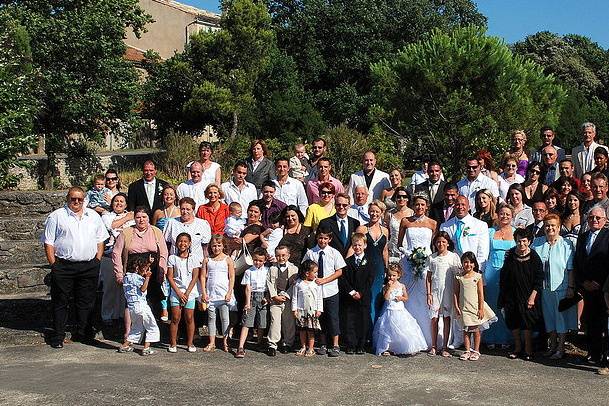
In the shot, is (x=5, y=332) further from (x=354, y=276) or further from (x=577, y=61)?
(x=577, y=61)

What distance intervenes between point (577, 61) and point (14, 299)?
5681cm

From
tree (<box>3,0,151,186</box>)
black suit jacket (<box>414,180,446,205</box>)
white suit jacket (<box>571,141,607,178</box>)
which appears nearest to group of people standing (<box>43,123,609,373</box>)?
black suit jacket (<box>414,180,446,205</box>)

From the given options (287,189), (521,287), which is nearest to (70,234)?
(287,189)

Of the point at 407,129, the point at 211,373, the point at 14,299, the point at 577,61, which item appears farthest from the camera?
the point at 577,61

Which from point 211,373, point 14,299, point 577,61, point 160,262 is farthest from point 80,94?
point 577,61

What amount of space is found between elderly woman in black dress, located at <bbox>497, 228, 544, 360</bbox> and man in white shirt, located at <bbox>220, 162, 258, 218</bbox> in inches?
134

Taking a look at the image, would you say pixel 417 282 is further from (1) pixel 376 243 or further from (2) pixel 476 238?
(2) pixel 476 238

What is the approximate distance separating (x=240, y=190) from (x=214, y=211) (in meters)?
0.73

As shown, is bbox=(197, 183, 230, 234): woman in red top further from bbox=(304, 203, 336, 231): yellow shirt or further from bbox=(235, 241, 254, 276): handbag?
bbox=(304, 203, 336, 231): yellow shirt

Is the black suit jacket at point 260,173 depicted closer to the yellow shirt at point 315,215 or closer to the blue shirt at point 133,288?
the yellow shirt at point 315,215

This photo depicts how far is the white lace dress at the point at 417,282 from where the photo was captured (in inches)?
346

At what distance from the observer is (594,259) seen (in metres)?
8.07

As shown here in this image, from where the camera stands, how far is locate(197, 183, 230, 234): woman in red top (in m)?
9.34

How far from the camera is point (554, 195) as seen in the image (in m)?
9.05
